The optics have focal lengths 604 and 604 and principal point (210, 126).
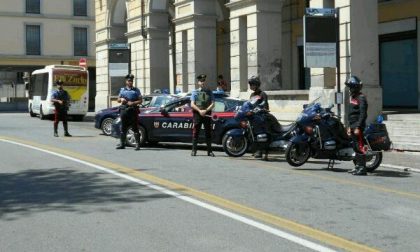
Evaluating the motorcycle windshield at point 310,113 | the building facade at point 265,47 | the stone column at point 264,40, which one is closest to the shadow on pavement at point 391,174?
the motorcycle windshield at point 310,113

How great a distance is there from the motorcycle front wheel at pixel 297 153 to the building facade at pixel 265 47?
578 centimetres

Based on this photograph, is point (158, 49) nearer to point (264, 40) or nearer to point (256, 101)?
point (264, 40)

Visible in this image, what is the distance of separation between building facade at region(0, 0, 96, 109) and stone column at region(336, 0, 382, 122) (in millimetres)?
41347

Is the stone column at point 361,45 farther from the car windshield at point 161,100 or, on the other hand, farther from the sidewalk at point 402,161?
the car windshield at point 161,100

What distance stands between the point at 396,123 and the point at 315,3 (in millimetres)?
4621

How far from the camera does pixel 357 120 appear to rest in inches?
425

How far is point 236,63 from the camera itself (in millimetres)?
22641

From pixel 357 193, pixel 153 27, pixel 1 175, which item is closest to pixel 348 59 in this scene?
pixel 357 193

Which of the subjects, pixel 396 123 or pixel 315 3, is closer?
pixel 396 123

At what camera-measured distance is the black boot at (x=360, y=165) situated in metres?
10.8

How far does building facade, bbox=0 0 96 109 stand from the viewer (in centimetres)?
5794

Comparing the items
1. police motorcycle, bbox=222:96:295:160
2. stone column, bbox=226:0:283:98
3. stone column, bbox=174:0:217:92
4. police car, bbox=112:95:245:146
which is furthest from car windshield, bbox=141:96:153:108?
police motorcycle, bbox=222:96:295:160

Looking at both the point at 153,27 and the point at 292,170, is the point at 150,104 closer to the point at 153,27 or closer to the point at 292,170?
the point at 292,170

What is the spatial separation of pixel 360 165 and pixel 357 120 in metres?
0.81
